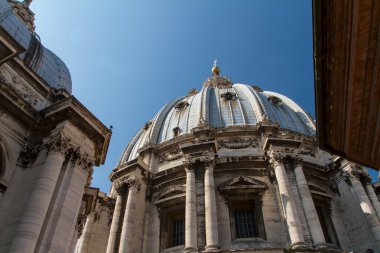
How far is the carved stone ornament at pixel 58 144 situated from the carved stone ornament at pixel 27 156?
2.40ft

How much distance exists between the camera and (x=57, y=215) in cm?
1159

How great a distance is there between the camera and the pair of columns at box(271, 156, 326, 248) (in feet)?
64.8

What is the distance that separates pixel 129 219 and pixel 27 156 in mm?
12590

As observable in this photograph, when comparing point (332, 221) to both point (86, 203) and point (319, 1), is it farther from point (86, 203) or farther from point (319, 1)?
point (319, 1)

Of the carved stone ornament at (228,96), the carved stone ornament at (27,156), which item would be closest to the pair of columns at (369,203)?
the carved stone ornament at (228,96)


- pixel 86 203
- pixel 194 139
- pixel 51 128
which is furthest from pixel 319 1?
pixel 194 139

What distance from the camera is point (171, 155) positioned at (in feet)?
98.8

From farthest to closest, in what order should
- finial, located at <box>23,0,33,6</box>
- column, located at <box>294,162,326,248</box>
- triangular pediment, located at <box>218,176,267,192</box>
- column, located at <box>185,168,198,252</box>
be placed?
triangular pediment, located at <box>218,176,267,192</box> < finial, located at <box>23,0,33,6</box> < column, located at <box>185,168,198,252</box> < column, located at <box>294,162,326,248</box>

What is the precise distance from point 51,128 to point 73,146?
4.79ft

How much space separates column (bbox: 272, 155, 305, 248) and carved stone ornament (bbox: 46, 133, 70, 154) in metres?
13.3

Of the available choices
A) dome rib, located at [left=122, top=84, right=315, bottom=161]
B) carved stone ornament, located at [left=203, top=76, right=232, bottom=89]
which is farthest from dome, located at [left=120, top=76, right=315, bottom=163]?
carved stone ornament, located at [left=203, top=76, right=232, bottom=89]

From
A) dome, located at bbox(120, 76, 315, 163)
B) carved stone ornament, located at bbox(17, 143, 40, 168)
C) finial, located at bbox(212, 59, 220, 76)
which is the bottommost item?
carved stone ornament, located at bbox(17, 143, 40, 168)

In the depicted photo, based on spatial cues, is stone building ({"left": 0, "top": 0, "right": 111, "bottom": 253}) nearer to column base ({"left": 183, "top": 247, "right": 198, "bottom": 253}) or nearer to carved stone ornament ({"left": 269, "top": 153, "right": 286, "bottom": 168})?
column base ({"left": 183, "top": 247, "right": 198, "bottom": 253})

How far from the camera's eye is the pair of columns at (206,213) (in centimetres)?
2028
